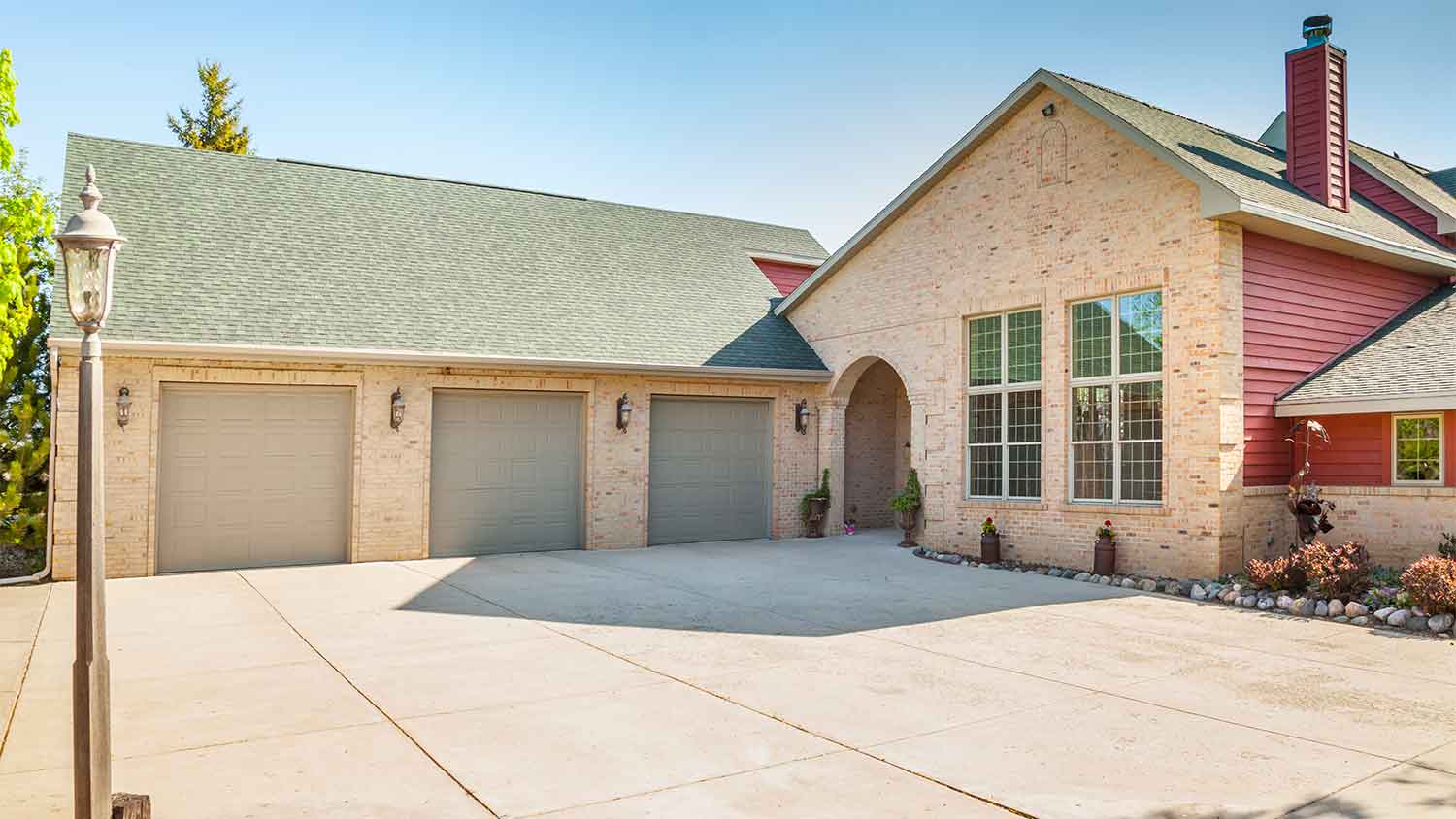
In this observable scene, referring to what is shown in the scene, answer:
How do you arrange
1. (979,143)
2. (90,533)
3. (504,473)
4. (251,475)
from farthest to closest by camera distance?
(504,473)
(979,143)
(251,475)
(90,533)

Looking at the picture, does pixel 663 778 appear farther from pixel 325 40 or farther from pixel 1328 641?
pixel 325 40

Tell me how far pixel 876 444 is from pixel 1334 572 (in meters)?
9.81

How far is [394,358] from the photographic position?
13.9m

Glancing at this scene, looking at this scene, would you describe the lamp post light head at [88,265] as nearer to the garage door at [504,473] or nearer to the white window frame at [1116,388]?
the garage door at [504,473]

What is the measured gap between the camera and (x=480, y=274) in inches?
652

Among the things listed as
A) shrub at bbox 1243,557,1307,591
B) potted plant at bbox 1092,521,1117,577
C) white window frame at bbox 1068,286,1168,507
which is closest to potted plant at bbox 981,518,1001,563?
white window frame at bbox 1068,286,1168,507

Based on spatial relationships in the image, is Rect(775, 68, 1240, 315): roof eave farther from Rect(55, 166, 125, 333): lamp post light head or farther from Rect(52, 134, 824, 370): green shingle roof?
Rect(55, 166, 125, 333): lamp post light head

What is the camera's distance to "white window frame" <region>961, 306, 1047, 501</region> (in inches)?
549

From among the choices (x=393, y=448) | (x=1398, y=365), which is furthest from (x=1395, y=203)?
(x=393, y=448)

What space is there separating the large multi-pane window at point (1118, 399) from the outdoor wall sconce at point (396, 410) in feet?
31.6

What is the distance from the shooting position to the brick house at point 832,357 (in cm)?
1223

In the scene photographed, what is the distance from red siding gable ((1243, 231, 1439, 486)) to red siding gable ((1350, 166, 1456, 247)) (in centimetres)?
237

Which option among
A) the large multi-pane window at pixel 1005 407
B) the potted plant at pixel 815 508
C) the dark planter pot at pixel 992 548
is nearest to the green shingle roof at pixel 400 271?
the potted plant at pixel 815 508

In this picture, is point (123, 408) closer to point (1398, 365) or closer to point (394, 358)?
point (394, 358)
